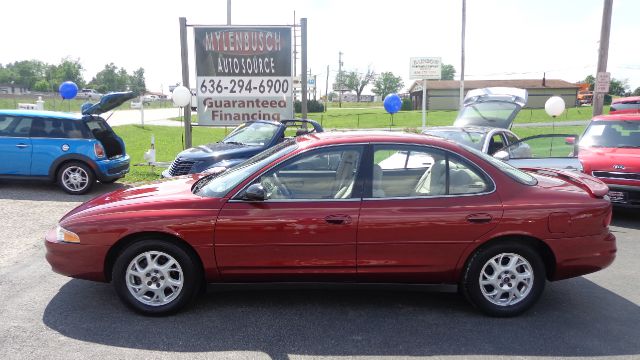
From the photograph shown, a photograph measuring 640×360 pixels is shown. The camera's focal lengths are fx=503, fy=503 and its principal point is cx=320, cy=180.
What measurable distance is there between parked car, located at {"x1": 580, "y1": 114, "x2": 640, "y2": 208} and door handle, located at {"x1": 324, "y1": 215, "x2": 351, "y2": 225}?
570 centimetres

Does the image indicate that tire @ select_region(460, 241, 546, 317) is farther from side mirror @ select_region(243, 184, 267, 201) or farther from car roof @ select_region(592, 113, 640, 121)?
car roof @ select_region(592, 113, 640, 121)

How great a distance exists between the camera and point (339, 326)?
158 inches

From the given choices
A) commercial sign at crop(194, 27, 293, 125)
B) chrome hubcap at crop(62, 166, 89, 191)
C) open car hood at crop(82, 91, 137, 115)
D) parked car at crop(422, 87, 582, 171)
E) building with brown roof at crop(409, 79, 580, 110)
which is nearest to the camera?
parked car at crop(422, 87, 582, 171)

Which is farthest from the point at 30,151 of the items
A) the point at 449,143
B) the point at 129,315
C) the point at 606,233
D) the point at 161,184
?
the point at 606,233

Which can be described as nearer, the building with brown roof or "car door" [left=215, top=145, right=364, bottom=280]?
"car door" [left=215, top=145, right=364, bottom=280]

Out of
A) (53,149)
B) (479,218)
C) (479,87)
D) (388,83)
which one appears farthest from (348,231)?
(388,83)

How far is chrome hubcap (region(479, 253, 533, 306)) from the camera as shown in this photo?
13.6ft

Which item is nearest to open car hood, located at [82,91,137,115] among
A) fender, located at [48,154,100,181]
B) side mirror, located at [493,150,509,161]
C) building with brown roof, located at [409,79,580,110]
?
fender, located at [48,154,100,181]

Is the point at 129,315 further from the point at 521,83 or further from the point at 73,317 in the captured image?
the point at 521,83

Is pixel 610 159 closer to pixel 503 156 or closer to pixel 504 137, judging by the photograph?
pixel 504 137

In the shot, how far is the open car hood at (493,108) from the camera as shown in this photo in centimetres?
1187

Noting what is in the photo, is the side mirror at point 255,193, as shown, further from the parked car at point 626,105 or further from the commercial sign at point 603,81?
the parked car at point 626,105

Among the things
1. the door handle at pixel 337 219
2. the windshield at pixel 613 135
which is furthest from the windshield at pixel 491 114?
the door handle at pixel 337 219

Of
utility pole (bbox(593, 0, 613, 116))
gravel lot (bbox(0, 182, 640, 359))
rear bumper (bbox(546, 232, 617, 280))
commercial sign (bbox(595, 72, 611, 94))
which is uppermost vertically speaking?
utility pole (bbox(593, 0, 613, 116))
